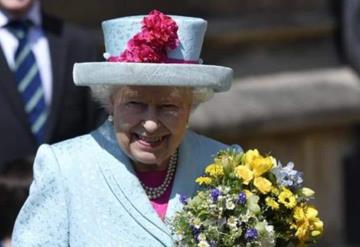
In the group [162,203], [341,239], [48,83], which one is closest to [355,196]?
[341,239]

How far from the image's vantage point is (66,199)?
407cm

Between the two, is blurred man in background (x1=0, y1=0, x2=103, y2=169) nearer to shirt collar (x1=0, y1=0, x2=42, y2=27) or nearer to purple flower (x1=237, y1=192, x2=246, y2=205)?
shirt collar (x1=0, y1=0, x2=42, y2=27)

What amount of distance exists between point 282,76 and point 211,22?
1.61ft

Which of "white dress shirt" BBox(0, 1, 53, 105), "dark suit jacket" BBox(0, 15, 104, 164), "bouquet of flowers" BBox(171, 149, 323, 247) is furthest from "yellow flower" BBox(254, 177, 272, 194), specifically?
"white dress shirt" BBox(0, 1, 53, 105)

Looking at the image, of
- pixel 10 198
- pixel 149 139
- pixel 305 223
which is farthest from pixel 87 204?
pixel 10 198

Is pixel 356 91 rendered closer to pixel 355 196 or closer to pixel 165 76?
pixel 355 196

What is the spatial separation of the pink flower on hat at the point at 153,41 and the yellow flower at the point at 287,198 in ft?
1.45

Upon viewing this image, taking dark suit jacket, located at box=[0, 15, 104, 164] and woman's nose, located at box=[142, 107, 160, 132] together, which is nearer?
woman's nose, located at box=[142, 107, 160, 132]

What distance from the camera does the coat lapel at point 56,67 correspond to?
568 centimetres

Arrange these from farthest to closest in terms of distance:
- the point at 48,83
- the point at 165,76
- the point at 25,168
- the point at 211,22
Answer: the point at 211,22, the point at 48,83, the point at 25,168, the point at 165,76

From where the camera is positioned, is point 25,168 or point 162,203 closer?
point 162,203

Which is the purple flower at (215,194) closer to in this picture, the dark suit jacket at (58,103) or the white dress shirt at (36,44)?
the dark suit jacket at (58,103)

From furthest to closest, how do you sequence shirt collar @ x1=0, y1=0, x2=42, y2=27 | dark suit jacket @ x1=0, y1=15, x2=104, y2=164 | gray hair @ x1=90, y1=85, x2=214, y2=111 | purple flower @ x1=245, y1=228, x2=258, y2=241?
shirt collar @ x1=0, y1=0, x2=42, y2=27, dark suit jacket @ x1=0, y1=15, x2=104, y2=164, gray hair @ x1=90, y1=85, x2=214, y2=111, purple flower @ x1=245, y1=228, x2=258, y2=241

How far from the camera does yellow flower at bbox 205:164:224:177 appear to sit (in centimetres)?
404
